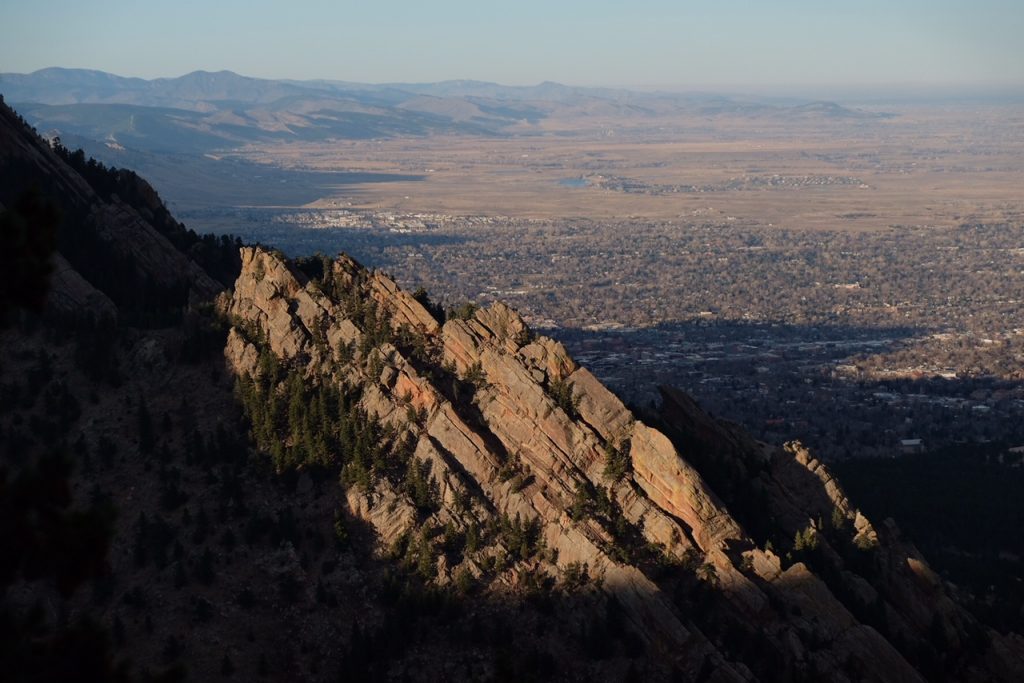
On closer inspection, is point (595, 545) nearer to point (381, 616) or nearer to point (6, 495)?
point (381, 616)

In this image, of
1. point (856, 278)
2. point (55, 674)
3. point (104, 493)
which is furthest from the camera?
point (856, 278)

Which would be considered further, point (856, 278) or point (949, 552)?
point (856, 278)

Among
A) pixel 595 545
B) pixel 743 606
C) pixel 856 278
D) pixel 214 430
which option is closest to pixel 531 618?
pixel 595 545

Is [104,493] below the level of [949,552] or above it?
above

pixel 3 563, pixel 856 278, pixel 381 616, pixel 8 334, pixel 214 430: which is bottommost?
pixel 856 278

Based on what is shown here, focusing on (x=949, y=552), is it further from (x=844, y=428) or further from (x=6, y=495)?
(x=6, y=495)

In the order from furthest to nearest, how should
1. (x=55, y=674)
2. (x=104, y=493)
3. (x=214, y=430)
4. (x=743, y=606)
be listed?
(x=214, y=430), (x=104, y=493), (x=743, y=606), (x=55, y=674)
